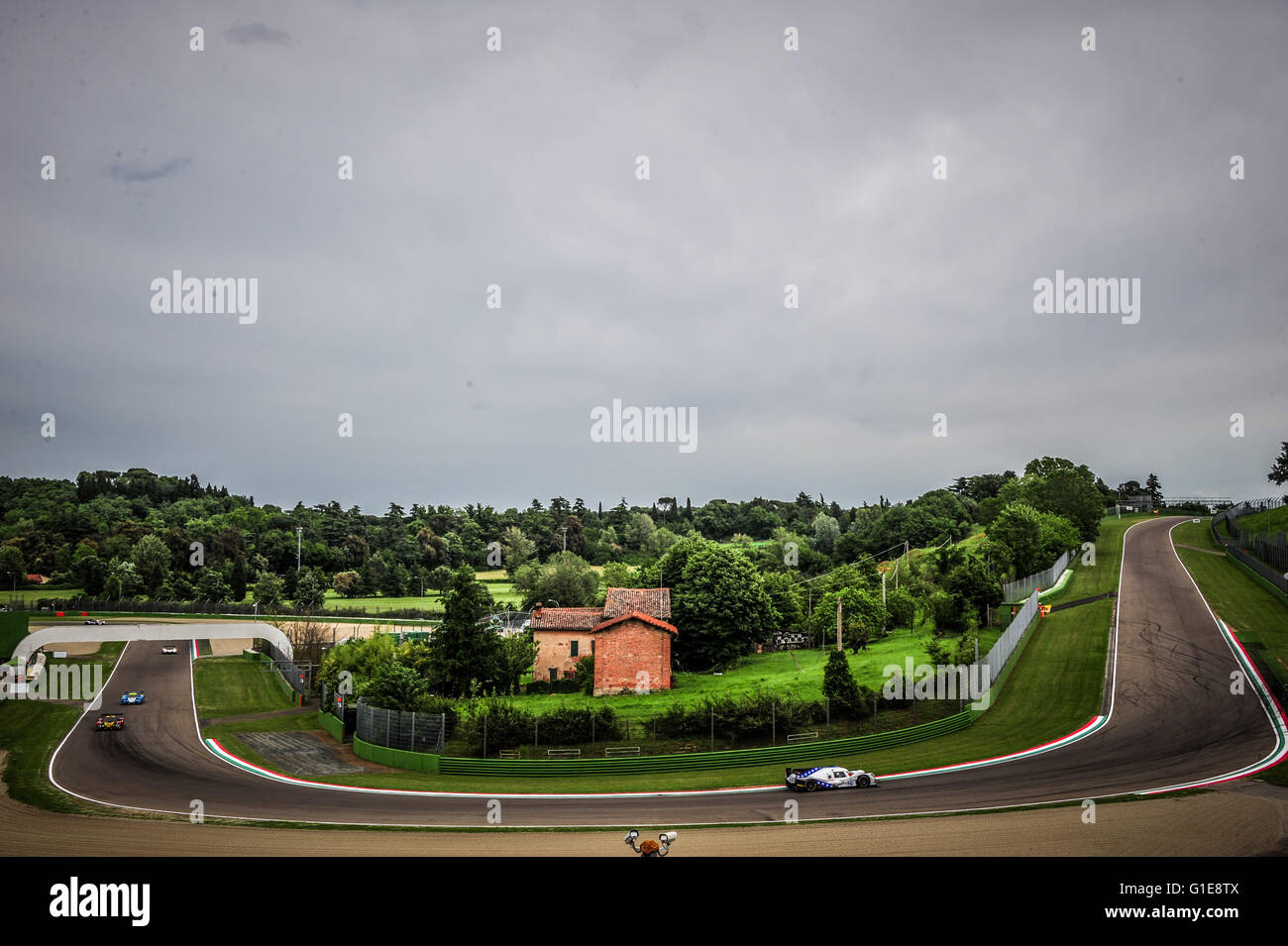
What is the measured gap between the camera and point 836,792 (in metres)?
31.6

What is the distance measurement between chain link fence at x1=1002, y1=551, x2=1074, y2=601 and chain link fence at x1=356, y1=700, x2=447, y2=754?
154 feet

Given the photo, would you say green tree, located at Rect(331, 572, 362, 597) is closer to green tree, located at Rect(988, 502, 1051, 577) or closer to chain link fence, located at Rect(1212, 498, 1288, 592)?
green tree, located at Rect(988, 502, 1051, 577)

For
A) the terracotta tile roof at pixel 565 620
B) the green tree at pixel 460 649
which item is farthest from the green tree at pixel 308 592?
the green tree at pixel 460 649

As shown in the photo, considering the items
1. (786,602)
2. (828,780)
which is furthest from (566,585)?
(828,780)

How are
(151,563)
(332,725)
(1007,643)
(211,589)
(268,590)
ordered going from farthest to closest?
(151,563)
(211,589)
(268,590)
(1007,643)
(332,725)

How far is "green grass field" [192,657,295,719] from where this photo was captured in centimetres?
5875

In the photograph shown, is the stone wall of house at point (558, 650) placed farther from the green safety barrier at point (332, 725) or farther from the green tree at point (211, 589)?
the green tree at point (211, 589)

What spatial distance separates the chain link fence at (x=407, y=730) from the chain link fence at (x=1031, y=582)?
154ft

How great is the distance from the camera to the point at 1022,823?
25047mm

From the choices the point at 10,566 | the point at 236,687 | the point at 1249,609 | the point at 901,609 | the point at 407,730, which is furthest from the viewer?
the point at 10,566

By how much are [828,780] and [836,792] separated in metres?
0.74

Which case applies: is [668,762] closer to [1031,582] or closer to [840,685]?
[840,685]
